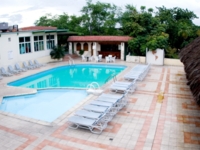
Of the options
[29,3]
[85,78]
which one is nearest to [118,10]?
[29,3]

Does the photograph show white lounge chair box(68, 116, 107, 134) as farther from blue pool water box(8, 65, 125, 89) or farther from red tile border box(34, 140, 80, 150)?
blue pool water box(8, 65, 125, 89)

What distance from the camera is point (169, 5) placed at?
2827 cm

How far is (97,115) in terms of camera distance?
8.76m

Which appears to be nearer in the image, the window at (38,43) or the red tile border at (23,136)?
the red tile border at (23,136)

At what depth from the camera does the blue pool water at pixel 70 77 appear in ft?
55.1

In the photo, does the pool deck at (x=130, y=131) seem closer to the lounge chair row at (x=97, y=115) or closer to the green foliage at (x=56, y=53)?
the lounge chair row at (x=97, y=115)

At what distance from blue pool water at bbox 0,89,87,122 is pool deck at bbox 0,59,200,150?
1.16 metres

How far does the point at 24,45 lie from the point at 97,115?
1521cm

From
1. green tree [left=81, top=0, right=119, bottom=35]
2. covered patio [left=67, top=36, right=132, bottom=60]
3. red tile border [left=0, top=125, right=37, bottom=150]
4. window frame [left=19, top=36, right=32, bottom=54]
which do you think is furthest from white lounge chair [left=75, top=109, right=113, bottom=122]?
green tree [left=81, top=0, right=119, bottom=35]

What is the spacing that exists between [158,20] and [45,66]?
504 inches

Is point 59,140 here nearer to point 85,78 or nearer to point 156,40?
point 85,78

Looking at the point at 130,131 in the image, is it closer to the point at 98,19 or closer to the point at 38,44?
the point at 38,44

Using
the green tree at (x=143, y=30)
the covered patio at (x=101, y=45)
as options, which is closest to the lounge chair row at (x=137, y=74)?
the green tree at (x=143, y=30)

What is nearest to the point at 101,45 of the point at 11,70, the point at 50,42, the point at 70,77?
the point at 50,42
